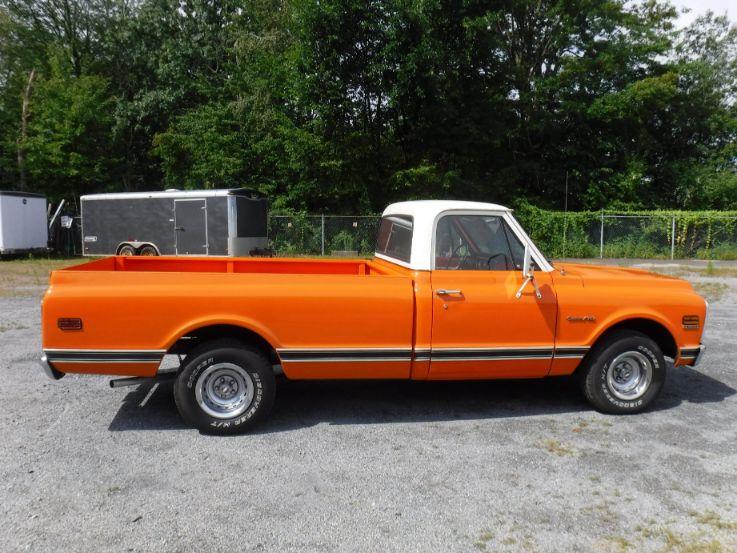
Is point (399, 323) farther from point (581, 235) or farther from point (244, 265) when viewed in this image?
point (581, 235)

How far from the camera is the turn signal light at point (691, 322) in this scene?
4.98 m

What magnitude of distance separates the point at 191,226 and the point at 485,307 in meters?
15.0

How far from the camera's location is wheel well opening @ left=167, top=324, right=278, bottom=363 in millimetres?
4504

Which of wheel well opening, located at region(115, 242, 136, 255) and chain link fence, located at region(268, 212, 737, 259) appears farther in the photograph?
chain link fence, located at region(268, 212, 737, 259)

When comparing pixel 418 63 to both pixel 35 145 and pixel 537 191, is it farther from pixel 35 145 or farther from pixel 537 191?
pixel 35 145

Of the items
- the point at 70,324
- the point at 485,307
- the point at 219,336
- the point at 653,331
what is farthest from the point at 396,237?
the point at 70,324

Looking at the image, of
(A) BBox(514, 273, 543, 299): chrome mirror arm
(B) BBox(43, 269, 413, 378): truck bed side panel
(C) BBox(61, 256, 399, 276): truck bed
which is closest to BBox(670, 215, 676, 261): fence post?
(C) BBox(61, 256, 399, 276): truck bed

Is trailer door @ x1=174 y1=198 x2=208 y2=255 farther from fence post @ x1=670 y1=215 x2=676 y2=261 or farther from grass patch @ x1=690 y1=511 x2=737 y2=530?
fence post @ x1=670 y1=215 x2=676 y2=261

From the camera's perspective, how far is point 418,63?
21047 millimetres

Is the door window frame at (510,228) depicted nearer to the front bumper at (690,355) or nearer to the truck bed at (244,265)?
the truck bed at (244,265)

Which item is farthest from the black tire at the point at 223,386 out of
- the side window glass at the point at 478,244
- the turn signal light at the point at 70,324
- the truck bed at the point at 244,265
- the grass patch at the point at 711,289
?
the grass patch at the point at 711,289


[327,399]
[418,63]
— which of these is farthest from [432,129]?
[327,399]

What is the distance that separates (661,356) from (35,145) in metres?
29.1

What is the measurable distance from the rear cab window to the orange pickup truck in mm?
41
